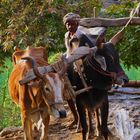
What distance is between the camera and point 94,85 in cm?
617

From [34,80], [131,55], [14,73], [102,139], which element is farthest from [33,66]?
[131,55]

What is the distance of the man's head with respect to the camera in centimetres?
595

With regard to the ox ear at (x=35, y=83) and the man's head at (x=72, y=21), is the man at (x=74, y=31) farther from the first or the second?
the ox ear at (x=35, y=83)

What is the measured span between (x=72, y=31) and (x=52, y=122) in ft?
7.49

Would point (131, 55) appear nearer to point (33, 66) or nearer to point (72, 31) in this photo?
point (72, 31)

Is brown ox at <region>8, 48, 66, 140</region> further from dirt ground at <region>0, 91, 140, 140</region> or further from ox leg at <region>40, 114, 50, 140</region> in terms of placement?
dirt ground at <region>0, 91, 140, 140</region>

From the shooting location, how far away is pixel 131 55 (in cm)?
884

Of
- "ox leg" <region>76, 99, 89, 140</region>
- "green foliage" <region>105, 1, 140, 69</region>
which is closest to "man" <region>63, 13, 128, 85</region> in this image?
"ox leg" <region>76, 99, 89, 140</region>

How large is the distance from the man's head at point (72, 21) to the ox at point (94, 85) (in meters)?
0.42

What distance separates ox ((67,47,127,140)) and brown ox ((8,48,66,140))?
1.85 feet

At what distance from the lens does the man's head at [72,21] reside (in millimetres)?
5949

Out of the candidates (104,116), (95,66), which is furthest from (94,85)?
(104,116)

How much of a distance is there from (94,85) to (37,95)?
2.91ft

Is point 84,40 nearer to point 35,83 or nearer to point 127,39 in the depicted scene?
point 35,83
